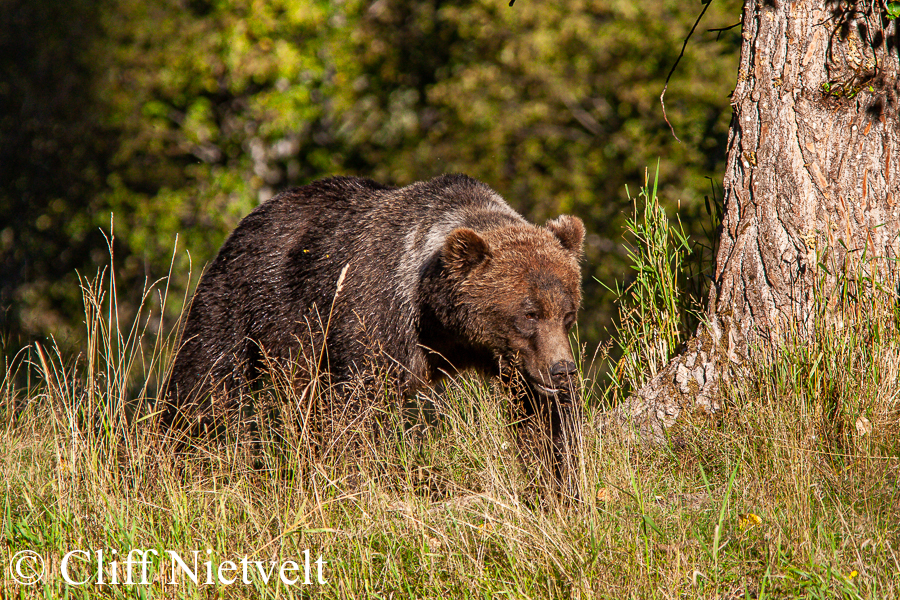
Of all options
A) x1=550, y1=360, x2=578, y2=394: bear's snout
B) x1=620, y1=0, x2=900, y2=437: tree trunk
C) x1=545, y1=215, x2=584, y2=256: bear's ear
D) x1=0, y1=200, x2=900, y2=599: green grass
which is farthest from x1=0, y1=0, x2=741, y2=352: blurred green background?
x1=0, y1=200, x2=900, y2=599: green grass

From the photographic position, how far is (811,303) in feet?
12.7

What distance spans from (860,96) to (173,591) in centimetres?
375

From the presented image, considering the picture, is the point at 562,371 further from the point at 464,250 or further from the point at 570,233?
the point at 570,233

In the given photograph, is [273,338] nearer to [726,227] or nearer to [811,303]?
[726,227]

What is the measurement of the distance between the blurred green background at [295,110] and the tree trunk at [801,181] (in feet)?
22.6

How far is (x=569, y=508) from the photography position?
3041 mm

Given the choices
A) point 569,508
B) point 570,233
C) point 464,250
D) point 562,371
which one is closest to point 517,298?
point 464,250

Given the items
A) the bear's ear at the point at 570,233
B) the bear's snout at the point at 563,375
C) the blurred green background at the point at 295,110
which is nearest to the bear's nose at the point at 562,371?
the bear's snout at the point at 563,375

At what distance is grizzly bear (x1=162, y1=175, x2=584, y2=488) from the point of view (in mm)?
4242

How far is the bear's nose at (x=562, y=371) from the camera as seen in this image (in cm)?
400

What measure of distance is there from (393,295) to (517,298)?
737mm

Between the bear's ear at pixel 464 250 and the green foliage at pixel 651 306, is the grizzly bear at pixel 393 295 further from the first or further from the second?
the green foliage at pixel 651 306

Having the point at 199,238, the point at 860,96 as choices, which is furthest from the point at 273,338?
the point at 199,238

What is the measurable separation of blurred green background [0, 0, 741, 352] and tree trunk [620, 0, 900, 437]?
6.90 meters
